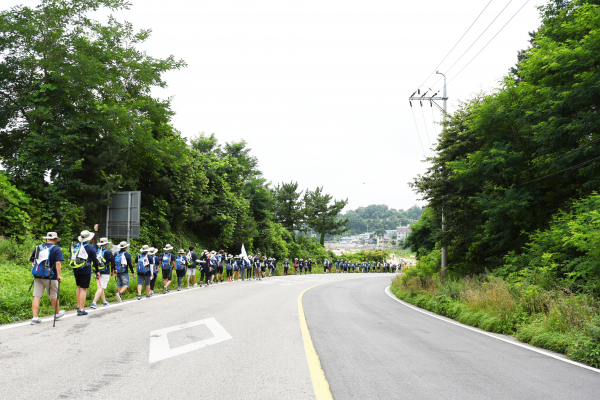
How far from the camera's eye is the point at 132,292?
13.0 meters

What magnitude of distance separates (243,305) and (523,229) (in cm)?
1063

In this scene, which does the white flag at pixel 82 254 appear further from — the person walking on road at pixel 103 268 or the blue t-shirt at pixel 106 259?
the blue t-shirt at pixel 106 259

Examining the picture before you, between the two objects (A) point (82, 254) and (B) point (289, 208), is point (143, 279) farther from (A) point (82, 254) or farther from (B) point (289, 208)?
(B) point (289, 208)

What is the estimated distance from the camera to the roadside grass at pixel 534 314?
6.61 meters

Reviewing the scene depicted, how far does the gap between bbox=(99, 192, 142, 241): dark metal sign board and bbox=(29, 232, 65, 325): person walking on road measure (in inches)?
411

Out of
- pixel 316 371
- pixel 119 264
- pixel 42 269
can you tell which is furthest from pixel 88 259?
pixel 316 371

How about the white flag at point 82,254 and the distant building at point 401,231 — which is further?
the distant building at point 401,231

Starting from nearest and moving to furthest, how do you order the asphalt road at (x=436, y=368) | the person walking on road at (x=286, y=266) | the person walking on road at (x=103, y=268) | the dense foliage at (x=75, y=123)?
the asphalt road at (x=436, y=368) < the person walking on road at (x=103, y=268) < the dense foliage at (x=75, y=123) < the person walking on road at (x=286, y=266)

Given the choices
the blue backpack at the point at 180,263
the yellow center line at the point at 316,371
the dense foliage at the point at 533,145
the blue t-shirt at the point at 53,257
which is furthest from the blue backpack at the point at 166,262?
the dense foliage at the point at 533,145

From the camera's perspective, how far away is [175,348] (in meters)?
5.72

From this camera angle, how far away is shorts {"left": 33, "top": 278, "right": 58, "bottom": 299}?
24.5ft

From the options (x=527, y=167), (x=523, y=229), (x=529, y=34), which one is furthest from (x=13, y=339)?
(x=529, y=34)

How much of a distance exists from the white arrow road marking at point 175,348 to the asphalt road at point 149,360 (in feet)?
0.05

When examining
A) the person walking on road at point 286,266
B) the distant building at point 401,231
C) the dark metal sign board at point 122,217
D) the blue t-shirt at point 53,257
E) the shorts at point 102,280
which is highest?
the distant building at point 401,231
